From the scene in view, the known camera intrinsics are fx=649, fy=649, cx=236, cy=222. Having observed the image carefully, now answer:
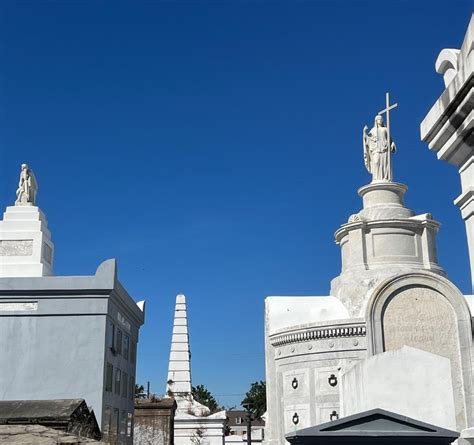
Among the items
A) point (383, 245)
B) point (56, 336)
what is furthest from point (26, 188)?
point (383, 245)

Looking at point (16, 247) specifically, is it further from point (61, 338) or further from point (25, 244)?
point (61, 338)

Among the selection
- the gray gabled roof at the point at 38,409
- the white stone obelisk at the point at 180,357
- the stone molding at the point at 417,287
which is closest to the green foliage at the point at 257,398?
the white stone obelisk at the point at 180,357

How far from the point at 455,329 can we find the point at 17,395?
15.3 m

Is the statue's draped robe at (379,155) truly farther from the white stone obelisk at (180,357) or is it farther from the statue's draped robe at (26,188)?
the statue's draped robe at (26,188)

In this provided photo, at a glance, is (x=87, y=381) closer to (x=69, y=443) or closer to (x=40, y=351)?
(x=40, y=351)

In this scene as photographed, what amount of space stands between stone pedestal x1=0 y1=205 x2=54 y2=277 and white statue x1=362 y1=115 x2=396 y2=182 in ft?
56.1

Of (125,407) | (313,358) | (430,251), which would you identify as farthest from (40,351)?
(430,251)

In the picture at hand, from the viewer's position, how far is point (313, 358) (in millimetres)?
24266

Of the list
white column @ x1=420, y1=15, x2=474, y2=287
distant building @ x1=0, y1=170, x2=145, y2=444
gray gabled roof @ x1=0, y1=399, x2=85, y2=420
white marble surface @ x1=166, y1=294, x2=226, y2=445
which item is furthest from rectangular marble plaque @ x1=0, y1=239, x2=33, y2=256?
white column @ x1=420, y1=15, x2=474, y2=287

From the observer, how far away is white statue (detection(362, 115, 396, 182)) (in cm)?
3002

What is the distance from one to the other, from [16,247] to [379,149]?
1847 cm

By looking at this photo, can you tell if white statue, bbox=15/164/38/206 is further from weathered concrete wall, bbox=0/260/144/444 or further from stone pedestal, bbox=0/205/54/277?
weathered concrete wall, bbox=0/260/144/444

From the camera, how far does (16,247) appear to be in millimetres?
17047

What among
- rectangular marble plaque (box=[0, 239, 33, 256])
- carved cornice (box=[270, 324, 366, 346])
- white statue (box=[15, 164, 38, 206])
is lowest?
carved cornice (box=[270, 324, 366, 346])
